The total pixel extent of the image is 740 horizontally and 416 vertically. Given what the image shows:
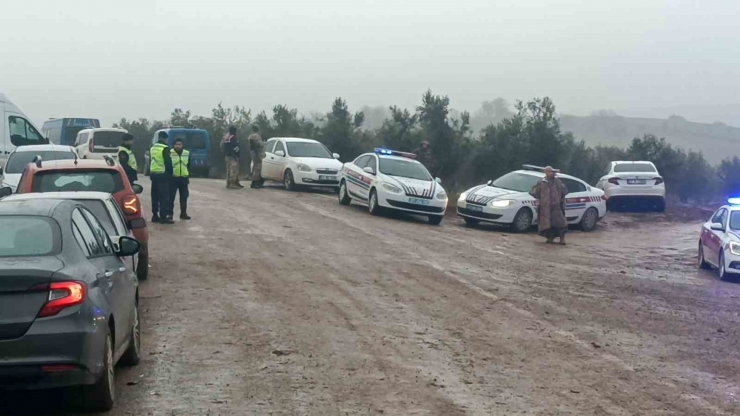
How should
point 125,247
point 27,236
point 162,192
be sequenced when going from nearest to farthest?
point 27,236 < point 125,247 < point 162,192

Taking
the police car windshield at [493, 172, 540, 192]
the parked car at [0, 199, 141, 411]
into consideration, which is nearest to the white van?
the police car windshield at [493, 172, 540, 192]

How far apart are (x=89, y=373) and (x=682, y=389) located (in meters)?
5.00

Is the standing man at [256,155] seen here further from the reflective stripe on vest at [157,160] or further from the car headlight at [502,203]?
the reflective stripe on vest at [157,160]

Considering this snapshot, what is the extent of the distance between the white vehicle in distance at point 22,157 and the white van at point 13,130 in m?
6.32

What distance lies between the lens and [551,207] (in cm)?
2050

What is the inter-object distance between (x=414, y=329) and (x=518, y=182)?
1449 cm

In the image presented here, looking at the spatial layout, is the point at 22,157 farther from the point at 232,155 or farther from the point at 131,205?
the point at 232,155

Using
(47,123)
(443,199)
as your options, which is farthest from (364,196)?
(47,123)

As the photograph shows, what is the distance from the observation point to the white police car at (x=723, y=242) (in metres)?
16.6

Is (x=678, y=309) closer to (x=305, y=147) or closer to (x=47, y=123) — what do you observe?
(x=305, y=147)

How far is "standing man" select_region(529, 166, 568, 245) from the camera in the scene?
20500mm

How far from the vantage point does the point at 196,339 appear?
9172 mm

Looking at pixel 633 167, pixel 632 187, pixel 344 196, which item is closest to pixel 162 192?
pixel 344 196

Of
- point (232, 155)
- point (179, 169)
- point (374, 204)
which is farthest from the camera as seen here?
point (232, 155)
